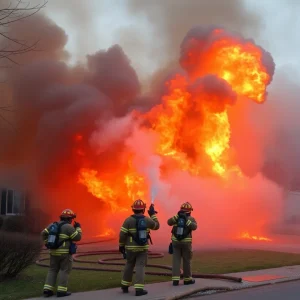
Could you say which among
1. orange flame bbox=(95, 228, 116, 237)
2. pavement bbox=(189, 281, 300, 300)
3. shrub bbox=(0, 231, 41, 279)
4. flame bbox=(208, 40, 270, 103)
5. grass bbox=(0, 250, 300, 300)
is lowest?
pavement bbox=(189, 281, 300, 300)

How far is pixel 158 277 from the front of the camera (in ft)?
32.2

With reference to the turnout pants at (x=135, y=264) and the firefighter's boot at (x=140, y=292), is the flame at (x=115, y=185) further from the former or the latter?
the firefighter's boot at (x=140, y=292)

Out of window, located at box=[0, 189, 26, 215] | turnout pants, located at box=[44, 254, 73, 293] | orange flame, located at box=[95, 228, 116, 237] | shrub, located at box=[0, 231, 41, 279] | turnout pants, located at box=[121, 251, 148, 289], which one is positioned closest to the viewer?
turnout pants, located at box=[44, 254, 73, 293]

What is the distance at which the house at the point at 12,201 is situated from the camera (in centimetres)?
2530

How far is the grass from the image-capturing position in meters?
8.48

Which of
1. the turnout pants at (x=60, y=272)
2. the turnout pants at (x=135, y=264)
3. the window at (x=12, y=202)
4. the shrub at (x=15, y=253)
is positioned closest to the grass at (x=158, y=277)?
the shrub at (x=15, y=253)

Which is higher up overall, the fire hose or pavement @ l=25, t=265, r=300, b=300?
the fire hose

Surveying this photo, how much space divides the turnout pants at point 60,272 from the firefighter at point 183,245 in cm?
220

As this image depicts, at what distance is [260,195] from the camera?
74.0ft

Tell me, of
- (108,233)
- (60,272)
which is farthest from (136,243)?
(108,233)

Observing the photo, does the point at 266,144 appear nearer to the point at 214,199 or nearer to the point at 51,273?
the point at 214,199

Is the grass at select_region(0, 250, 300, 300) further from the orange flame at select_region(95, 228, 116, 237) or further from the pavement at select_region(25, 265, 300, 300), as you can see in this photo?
the orange flame at select_region(95, 228, 116, 237)

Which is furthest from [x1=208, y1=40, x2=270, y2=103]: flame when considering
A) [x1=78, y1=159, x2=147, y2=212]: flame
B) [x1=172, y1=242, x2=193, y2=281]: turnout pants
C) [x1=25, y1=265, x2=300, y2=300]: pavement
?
[x1=172, y1=242, x2=193, y2=281]: turnout pants

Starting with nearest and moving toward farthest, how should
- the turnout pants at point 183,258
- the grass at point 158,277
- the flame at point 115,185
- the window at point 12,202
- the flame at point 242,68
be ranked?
1. the grass at point 158,277
2. the turnout pants at point 183,258
3. the flame at point 242,68
4. the flame at point 115,185
5. the window at point 12,202
